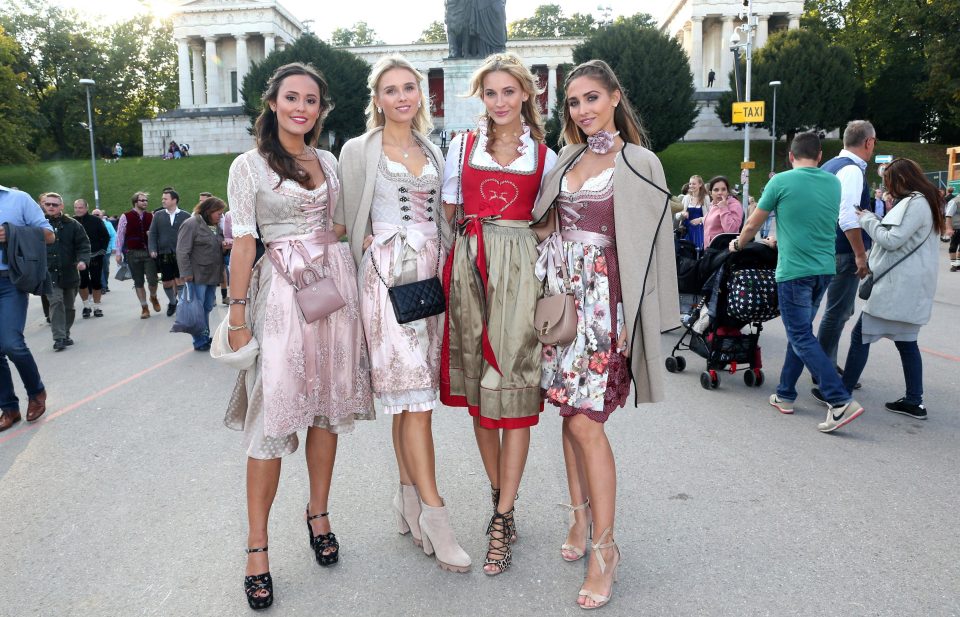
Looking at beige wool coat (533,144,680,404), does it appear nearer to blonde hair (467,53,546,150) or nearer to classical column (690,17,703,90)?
blonde hair (467,53,546,150)

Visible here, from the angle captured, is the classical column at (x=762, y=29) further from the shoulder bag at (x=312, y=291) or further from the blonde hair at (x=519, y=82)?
the shoulder bag at (x=312, y=291)

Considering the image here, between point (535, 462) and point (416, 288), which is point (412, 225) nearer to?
point (416, 288)

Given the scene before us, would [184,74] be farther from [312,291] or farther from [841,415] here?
[312,291]

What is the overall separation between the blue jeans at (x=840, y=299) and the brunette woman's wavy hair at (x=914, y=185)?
27.5 inches

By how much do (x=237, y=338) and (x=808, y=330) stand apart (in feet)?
13.7

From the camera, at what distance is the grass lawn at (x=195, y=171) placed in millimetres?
44938

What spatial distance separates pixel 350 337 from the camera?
11.7ft

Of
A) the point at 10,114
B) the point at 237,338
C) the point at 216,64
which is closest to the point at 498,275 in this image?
the point at 237,338

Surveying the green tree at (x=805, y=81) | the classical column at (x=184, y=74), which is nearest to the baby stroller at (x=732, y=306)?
the green tree at (x=805, y=81)

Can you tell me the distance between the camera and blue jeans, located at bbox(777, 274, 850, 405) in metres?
5.48

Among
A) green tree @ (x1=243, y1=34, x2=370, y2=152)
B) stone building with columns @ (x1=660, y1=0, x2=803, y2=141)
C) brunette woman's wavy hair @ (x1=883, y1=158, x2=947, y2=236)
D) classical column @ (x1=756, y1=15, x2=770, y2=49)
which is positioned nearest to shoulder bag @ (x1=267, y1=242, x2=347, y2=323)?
brunette woman's wavy hair @ (x1=883, y1=158, x2=947, y2=236)

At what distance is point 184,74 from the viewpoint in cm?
6650

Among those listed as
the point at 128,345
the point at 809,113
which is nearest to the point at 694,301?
the point at 128,345

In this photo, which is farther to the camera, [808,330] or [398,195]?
[808,330]
